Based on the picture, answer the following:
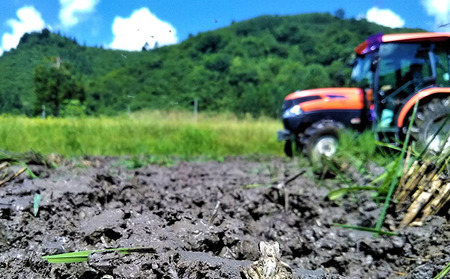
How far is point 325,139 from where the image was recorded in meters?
5.72

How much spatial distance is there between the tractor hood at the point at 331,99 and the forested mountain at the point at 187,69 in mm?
674

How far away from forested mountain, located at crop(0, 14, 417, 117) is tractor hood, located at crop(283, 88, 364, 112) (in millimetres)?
674

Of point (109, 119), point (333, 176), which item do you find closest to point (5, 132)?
point (333, 176)

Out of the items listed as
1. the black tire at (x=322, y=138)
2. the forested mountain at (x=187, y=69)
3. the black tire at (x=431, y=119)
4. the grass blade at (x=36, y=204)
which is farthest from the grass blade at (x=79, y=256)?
the black tire at (x=322, y=138)

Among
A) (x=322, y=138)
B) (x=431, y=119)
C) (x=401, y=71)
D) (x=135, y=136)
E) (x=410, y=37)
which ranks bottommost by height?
(x=135, y=136)

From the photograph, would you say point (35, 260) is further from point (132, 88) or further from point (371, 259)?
point (132, 88)

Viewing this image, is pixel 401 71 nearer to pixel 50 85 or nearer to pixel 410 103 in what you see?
pixel 410 103

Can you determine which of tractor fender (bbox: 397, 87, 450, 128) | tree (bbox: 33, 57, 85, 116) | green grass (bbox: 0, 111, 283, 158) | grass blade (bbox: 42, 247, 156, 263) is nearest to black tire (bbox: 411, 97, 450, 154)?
tractor fender (bbox: 397, 87, 450, 128)

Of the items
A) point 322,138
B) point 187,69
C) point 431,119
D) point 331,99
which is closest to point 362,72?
point 331,99

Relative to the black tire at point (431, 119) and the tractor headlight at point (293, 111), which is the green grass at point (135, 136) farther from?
the black tire at point (431, 119)

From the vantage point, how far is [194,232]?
1660 mm

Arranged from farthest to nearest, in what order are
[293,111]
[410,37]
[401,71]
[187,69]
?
[187,69]
[293,111]
[401,71]
[410,37]

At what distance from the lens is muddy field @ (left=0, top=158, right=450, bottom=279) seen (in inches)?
49.7

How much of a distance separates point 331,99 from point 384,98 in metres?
0.83
